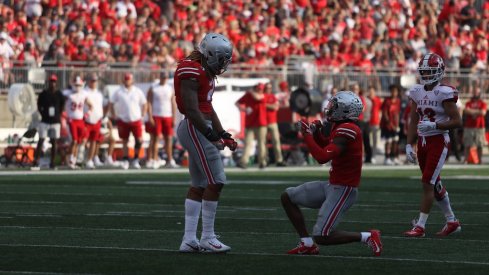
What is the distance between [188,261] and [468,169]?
1796 centimetres

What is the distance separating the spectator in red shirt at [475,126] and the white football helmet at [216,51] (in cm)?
2043

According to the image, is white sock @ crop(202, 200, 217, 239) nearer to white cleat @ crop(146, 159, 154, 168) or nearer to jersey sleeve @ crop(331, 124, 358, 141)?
jersey sleeve @ crop(331, 124, 358, 141)

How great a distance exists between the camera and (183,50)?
107 ft

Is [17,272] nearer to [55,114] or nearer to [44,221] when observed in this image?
[44,221]

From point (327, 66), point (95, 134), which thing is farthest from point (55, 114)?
point (327, 66)

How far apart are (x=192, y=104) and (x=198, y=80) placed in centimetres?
20

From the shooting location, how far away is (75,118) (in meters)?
27.1

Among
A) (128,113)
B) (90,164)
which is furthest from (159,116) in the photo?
(90,164)

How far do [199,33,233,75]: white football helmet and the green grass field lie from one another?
141 cm

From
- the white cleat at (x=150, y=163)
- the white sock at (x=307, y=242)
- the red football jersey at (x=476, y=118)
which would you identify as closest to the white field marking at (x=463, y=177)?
the white cleat at (x=150, y=163)


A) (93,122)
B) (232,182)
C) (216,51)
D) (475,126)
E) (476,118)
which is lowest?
(232,182)

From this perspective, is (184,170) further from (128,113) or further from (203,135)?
(203,135)

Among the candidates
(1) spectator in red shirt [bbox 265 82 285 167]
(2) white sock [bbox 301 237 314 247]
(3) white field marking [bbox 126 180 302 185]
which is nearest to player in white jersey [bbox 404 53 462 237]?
(2) white sock [bbox 301 237 314 247]

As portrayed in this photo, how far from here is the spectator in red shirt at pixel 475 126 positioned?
30.4 meters
